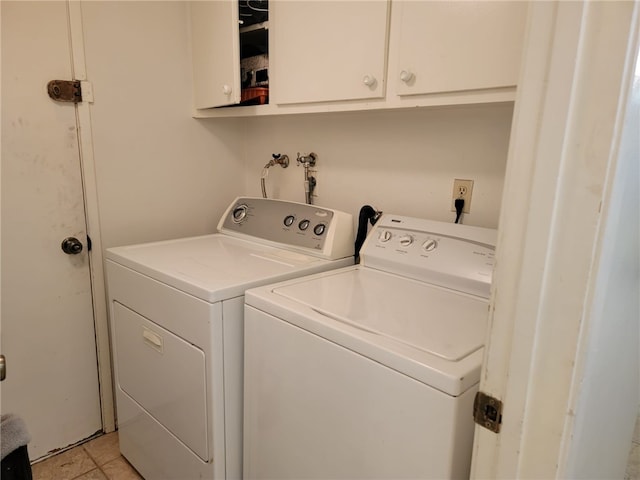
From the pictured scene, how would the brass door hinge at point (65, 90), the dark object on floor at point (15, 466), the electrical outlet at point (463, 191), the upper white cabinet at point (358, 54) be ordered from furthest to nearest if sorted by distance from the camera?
the brass door hinge at point (65, 90), the electrical outlet at point (463, 191), the upper white cabinet at point (358, 54), the dark object on floor at point (15, 466)

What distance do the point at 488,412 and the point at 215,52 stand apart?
1.67 meters

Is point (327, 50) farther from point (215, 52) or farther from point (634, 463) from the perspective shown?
point (634, 463)

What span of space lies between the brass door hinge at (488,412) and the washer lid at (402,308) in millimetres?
189

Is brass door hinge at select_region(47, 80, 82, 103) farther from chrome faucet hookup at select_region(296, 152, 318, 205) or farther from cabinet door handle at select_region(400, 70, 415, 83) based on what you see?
cabinet door handle at select_region(400, 70, 415, 83)

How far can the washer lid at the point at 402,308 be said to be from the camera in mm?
938

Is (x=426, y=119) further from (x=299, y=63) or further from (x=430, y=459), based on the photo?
(x=430, y=459)

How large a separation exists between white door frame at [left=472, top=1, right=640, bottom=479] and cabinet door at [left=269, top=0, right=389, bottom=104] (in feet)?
2.72

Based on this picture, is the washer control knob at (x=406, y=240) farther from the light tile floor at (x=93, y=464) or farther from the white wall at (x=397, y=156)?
the light tile floor at (x=93, y=464)

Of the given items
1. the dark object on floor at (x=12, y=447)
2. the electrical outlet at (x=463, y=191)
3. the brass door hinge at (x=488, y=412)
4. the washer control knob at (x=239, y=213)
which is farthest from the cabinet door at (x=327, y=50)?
the dark object on floor at (x=12, y=447)

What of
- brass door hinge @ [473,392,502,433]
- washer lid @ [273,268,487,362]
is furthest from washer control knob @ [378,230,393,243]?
brass door hinge @ [473,392,502,433]

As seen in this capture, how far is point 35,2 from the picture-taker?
5.00ft

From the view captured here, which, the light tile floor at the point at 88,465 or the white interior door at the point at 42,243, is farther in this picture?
the light tile floor at the point at 88,465

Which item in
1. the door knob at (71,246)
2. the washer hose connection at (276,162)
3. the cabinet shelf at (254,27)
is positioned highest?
the cabinet shelf at (254,27)

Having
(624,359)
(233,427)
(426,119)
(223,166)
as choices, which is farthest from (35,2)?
(624,359)
